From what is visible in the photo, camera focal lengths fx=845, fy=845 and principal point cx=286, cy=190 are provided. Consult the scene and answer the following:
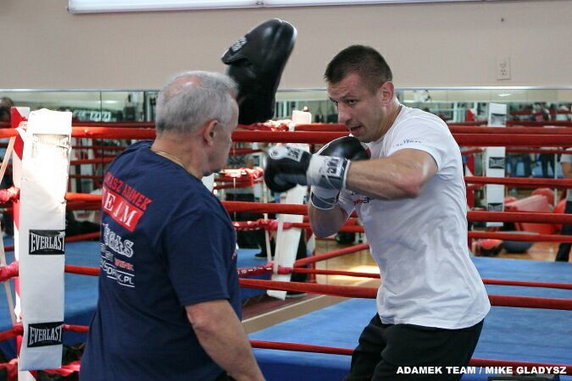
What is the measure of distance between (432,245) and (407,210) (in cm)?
9

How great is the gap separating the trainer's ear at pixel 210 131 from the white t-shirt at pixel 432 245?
1.58ft

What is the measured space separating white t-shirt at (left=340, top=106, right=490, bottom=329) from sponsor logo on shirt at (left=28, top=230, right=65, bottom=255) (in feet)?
3.87

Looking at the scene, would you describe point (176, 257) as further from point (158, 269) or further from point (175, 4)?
point (175, 4)


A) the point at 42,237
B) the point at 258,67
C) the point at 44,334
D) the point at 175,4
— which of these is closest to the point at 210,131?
the point at 258,67

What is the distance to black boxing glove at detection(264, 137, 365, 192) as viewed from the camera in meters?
1.72

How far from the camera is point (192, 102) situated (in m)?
1.42

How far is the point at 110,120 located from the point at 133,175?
4.69 metres

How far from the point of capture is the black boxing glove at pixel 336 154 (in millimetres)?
1944

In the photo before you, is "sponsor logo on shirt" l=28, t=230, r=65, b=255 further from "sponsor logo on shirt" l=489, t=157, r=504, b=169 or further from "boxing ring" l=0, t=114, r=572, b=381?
"sponsor logo on shirt" l=489, t=157, r=504, b=169

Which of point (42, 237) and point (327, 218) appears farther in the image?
point (42, 237)

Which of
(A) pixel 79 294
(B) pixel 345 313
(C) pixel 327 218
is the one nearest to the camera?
(C) pixel 327 218

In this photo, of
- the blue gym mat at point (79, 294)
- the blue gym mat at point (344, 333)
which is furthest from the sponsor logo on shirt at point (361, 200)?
the blue gym mat at point (79, 294)

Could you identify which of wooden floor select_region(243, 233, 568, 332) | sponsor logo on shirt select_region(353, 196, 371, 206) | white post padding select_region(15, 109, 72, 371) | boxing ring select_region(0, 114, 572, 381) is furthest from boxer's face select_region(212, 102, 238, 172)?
wooden floor select_region(243, 233, 568, 332)

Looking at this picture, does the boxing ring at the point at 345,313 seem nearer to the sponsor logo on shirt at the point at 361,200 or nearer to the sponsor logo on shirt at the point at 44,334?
the sponsor logo on shirt at the point at 44,334
